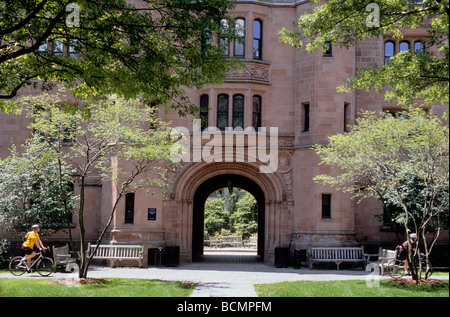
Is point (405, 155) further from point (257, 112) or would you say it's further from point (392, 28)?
point (257, 112)

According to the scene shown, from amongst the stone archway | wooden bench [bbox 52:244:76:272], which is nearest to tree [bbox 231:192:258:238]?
the stone archway

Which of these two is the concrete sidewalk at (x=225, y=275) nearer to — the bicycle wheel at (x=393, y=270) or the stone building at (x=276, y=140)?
the bicycle wheel at (x=393, y=270)

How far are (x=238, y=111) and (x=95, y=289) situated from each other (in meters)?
11.7

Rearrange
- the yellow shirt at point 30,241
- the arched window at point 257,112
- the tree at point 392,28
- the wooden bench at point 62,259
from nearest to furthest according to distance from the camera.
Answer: the tree at point 392,28 → the yellow shirt at point 30,241 → the wooden bench at point 62,259 → the arched window at point 257,112

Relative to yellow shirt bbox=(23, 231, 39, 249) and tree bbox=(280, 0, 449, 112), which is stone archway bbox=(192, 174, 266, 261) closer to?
yellow shirt bbox=(23, 231, 39, 249)

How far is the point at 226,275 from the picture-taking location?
57.1 ft

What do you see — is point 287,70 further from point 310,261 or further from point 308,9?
point 310,261

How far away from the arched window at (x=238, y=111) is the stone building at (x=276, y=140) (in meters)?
0.04

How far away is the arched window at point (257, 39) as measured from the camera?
22375 mm

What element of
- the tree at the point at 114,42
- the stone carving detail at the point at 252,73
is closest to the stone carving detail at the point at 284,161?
the stone carving detail at the point at 252,73

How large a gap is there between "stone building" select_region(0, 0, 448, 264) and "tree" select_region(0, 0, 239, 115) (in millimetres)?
9090

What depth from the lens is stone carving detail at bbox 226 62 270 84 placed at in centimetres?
2170

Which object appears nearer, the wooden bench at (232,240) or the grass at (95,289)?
the grass at (95,289)
